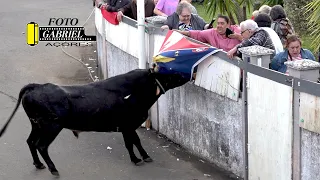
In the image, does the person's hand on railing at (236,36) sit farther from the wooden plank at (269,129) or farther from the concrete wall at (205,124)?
the wooden plank at (269,129)

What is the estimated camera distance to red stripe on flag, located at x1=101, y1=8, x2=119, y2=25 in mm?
11758

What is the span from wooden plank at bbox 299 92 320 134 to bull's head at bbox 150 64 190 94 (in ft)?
8.01

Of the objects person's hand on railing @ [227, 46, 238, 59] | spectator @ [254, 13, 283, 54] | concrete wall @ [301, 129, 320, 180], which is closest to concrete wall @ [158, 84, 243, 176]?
person's hand on railing @ [227, 46, 238, 59]

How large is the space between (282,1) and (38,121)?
7874mm

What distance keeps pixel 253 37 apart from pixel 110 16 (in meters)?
4.38

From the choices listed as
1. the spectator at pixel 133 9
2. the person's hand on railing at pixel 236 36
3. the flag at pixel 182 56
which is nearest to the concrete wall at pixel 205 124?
the flag at pixel 182 56

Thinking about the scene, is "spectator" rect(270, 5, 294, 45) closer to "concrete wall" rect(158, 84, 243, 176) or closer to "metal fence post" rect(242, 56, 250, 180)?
"concrete wall" rect(158, 84, 243, 176)

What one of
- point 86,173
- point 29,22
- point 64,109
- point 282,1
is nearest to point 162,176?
point 86,173

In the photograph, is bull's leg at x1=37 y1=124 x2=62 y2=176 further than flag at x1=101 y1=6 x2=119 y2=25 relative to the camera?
No

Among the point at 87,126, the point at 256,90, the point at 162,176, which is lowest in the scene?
the point at 162,176

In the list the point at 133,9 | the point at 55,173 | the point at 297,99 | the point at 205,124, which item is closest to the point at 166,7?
the point at 133,9

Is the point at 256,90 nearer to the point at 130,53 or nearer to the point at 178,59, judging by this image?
the point at 178,59

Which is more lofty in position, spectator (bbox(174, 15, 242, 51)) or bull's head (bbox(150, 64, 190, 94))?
spectator (bbox(174, 15, 242, 51))

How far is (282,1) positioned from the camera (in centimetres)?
1477
